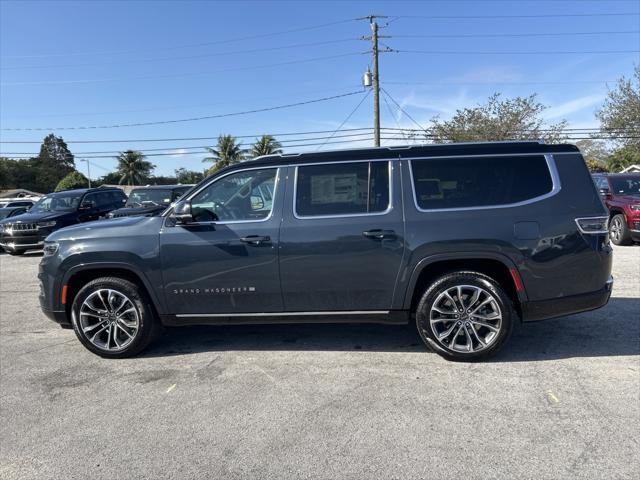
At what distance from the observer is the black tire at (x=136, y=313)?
442 cm

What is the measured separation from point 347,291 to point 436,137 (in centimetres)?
2979

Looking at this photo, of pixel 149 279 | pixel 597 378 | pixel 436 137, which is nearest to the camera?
pixel 597 378

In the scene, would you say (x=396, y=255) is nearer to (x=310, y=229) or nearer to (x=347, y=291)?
(x=347, y=291)

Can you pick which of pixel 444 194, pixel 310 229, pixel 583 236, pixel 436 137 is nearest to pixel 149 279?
pixel 310 229

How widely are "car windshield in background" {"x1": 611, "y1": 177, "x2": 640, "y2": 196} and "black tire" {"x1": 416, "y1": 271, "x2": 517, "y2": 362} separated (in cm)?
957

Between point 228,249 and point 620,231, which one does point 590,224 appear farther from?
point 620,231

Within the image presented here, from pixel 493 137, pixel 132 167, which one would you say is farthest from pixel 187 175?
pixel 493 137

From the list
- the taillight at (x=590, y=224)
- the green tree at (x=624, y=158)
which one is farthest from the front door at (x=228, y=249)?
the green tree at (x=624, y=158)

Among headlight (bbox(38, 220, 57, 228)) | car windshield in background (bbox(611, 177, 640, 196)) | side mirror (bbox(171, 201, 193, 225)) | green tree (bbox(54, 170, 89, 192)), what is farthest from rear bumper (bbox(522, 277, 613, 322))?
green tree (bbox(54, 170, 89, 192))

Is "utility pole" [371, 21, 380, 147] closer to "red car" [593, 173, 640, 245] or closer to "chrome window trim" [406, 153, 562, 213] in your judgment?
"red car" [593, 173, 640, 245]

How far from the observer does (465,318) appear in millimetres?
4094

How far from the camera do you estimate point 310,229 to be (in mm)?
4113

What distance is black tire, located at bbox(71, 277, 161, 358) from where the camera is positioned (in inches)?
174

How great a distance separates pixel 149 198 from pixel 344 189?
1022cm
